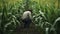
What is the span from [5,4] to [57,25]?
0.97m

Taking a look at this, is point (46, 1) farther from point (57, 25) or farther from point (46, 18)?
point (57, 25)

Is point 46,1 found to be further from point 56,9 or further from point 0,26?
point 0,26

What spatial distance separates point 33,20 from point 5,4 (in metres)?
0.75

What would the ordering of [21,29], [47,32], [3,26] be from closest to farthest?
[47,32] → [3,26] → [21,29]

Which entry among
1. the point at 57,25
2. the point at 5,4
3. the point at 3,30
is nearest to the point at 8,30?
the point at 3,30

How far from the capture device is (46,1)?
388 centimetres

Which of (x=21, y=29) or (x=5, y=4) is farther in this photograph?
(x=21, y=29)

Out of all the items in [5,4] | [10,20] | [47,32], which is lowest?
[47,32]

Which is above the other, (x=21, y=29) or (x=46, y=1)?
(x=46, y=1)

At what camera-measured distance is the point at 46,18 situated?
11.1ft

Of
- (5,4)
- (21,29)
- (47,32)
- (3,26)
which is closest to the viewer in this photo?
(47,32)

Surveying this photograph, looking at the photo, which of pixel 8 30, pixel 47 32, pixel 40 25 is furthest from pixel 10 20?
pixel 47 32

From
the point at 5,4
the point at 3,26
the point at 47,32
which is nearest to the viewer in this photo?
the point at 47,32

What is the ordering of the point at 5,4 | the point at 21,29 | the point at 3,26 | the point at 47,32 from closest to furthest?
the point at 47,32, the point at 3,26, the point at 5,4, the point at 21,29
